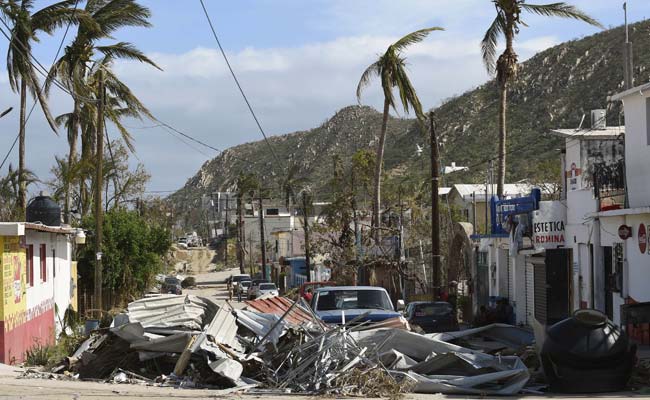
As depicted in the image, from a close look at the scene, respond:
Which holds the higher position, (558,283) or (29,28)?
(29,28)

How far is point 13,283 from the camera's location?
869 inches

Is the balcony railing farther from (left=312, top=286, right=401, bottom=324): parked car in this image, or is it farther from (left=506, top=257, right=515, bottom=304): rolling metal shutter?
(left=506, top=257, right=515, bottom=304): rolling metal shutter

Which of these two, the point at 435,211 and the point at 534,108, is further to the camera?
the point at 534,108

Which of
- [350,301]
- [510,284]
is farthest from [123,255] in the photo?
[350,301]

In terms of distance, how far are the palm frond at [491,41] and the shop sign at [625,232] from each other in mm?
13433

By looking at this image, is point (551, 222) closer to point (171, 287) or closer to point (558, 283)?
point (558, 283)

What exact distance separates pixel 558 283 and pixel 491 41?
10585mm

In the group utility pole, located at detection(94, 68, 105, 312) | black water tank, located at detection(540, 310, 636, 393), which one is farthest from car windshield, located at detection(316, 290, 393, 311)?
utility pole, located at detection(94, 68, 105, 312)

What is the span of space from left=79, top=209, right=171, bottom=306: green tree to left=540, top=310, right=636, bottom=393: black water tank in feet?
83.8

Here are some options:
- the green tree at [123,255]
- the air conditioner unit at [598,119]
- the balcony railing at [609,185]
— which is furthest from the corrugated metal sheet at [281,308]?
the green tree at [123,255]

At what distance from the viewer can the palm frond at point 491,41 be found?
3819 cm

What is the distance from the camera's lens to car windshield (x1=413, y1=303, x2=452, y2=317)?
32750mm

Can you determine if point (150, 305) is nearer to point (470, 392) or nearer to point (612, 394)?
point (470, 392)

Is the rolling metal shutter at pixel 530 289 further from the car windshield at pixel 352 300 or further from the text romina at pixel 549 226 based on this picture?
the car windshield at pixel 352 300
